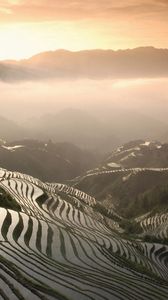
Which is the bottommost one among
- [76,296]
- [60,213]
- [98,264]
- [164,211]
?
[76,296]

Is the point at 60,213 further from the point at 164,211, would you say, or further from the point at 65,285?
the point at 164,211

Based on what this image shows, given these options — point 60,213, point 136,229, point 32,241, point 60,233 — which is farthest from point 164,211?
point 32,241

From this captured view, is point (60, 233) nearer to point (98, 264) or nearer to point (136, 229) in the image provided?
point (98, 264)

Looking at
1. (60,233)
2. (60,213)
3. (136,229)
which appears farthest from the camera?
(136,229)

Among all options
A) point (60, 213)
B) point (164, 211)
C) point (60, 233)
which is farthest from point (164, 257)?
point (164, 211)

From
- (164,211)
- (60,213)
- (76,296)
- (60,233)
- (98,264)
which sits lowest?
(76,296)

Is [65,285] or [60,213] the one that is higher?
[60,213]

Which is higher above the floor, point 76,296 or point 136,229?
point 136,229

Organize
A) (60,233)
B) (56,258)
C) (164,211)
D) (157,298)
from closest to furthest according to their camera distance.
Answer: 1. (157,298)
2. (56,258)
3. (60,233)
4. (164,211)

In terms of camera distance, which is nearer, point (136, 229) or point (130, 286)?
point (130, 286)
